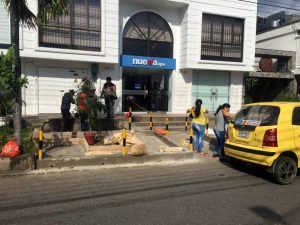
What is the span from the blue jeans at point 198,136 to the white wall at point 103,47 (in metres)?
6.85

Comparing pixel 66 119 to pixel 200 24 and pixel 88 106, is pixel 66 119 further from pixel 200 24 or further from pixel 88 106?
pixel 200 24

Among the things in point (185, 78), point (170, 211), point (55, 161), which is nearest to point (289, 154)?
point (170, 211)

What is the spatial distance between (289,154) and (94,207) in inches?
178

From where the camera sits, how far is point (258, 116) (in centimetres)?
686

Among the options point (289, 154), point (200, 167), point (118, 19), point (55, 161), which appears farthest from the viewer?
point (118, 19)

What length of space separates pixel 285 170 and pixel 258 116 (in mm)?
1357

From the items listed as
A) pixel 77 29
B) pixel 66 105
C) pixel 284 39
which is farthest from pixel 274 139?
pixel 284 39

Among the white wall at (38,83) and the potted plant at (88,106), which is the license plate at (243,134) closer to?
the potted plant at (88,106)

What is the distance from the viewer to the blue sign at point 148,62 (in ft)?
50.3

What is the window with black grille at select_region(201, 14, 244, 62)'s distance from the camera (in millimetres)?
16653

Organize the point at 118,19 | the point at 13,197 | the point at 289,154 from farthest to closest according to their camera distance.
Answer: the point at 118,19
the point at 289,154
the point at 13,197

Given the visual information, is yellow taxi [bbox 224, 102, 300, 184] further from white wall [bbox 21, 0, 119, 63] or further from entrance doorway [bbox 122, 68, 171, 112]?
entrance doorway [bbox 122, 68, 171, 112]

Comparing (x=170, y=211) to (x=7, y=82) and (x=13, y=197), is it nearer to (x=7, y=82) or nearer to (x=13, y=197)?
(x=13, y=197)

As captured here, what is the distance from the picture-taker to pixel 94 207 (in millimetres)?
4965
